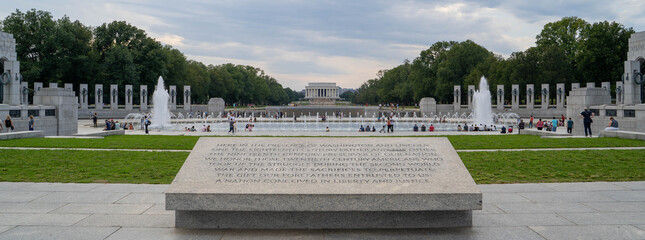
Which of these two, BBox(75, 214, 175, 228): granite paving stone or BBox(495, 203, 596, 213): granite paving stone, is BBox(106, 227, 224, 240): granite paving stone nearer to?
BBox(75, 214, 175, 228): granite paving stone

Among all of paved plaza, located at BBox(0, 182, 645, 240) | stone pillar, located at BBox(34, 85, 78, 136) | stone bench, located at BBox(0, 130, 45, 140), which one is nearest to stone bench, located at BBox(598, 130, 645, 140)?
paved plaza, located at BBox(0, 182, 645, 240)

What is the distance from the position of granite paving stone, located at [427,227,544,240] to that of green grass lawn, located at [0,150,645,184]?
432 cm

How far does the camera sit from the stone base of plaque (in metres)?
6.57

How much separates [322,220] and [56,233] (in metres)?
3.83

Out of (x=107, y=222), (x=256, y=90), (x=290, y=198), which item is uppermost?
(x=256, y=90)

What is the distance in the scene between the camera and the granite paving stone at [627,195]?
8453mm

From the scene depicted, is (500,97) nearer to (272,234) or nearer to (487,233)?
(487,233)

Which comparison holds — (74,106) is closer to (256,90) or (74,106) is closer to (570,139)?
(570,139)

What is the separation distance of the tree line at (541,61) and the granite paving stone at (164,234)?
67.4 meters

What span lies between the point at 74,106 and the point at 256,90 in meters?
97.0

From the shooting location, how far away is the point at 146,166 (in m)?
13.1

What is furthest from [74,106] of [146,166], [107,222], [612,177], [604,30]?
[604,30]

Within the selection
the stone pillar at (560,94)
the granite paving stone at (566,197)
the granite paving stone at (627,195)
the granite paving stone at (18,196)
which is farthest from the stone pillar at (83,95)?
the stone pillar at (560,94)

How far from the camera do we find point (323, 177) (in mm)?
6664
